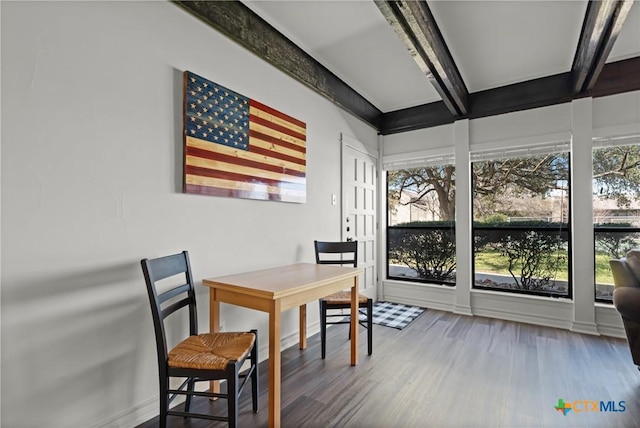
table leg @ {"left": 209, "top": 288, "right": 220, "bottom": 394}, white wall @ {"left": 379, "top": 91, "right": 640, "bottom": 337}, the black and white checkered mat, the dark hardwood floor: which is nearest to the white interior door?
the black and white checkered mat

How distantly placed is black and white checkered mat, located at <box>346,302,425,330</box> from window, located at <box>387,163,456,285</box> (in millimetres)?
464

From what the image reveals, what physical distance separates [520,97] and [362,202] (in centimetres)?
218

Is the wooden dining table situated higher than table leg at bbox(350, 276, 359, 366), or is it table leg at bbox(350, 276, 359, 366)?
the wooden dining table

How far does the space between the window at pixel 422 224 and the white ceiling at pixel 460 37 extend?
125cm

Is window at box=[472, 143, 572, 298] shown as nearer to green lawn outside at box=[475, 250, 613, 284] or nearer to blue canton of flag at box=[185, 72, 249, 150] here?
green lawn outside at box=[475, 250, 613, 284]

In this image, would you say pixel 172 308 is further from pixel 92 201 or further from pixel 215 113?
pixel 215 113

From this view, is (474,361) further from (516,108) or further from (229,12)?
(229,12)

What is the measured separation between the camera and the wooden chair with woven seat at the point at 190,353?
58.4 inches

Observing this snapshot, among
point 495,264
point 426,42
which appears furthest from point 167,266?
point 495,264

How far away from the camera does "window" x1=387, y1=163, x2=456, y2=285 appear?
4.16 metres

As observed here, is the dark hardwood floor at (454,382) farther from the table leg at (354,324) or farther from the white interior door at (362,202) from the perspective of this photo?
the white interior door at (362,202)

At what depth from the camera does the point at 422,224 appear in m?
4.34

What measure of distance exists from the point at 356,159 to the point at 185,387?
3.00 meters

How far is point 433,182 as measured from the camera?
429 cm
